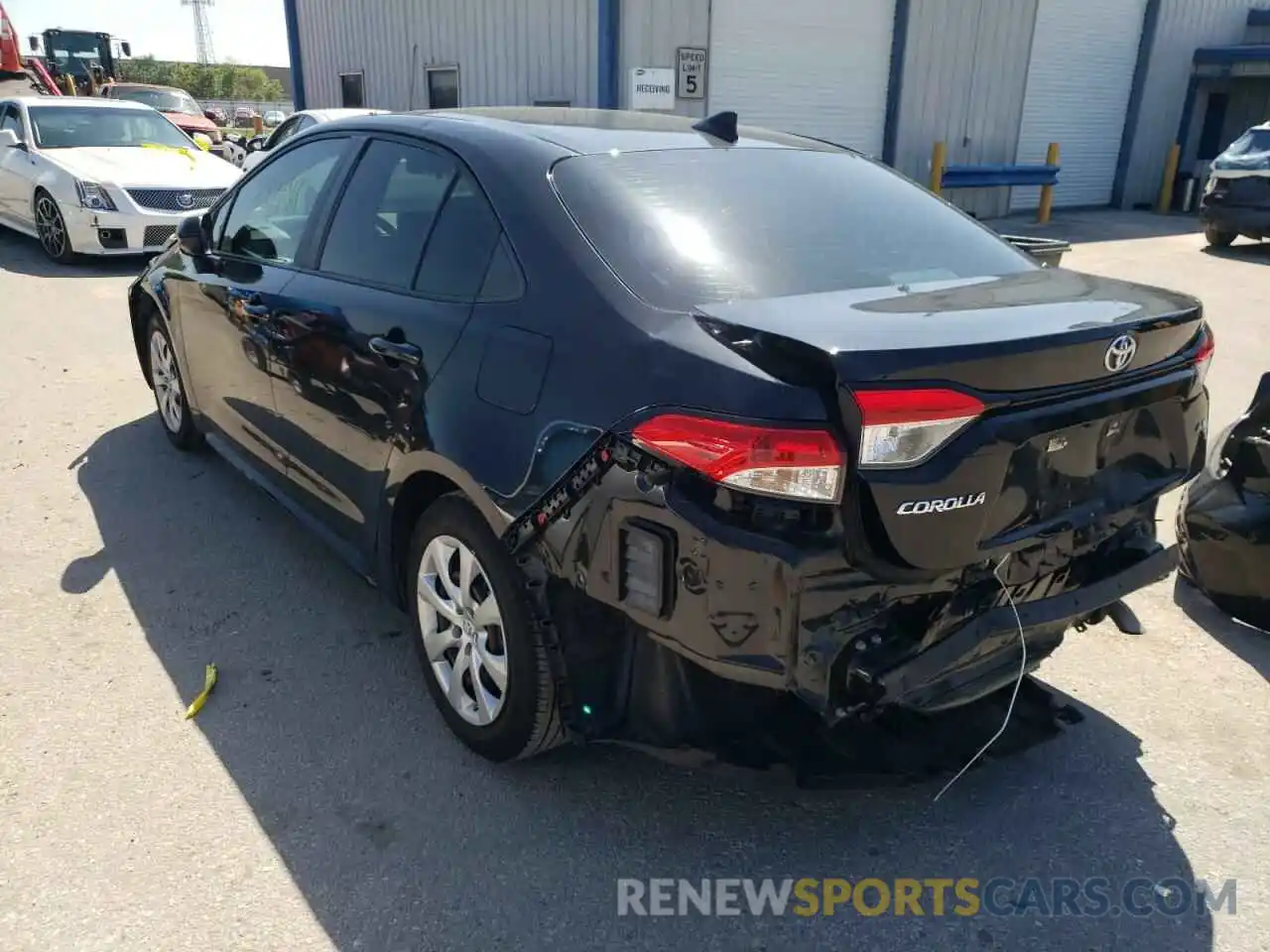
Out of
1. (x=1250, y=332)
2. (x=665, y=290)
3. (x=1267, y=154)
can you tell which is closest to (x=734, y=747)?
(x=665, y=290)

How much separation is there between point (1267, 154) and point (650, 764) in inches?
543

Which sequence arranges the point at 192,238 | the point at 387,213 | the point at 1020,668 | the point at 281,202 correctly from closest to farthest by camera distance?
the point at 1020,668 → the point at 387,213 → the point at 281,202 → the point at 192,238

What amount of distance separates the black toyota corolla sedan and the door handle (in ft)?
0.04

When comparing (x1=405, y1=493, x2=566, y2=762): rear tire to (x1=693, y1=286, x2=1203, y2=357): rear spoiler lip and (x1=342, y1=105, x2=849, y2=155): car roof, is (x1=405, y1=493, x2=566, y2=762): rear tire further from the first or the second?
(x1=342, y1=105, x2=849, y2=155): car roof

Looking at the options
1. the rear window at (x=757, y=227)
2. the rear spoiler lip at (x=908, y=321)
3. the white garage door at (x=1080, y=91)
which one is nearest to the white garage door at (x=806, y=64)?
the white garage door at (x=1080, y=91)

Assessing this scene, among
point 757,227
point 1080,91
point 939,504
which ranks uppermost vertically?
point 1080,91

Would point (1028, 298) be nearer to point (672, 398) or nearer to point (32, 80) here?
point (672, 398)

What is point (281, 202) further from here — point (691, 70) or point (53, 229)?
point (691, 70)

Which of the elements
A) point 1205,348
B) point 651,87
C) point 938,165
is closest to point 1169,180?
point 938,165

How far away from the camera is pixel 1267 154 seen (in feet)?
41.8

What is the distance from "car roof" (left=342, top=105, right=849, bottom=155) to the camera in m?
2.90

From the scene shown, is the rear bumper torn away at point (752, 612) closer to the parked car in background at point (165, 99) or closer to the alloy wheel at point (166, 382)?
the alloy wheel at point (166, 382)

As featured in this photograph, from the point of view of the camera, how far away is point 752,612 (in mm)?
2029

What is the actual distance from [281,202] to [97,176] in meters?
7.90
